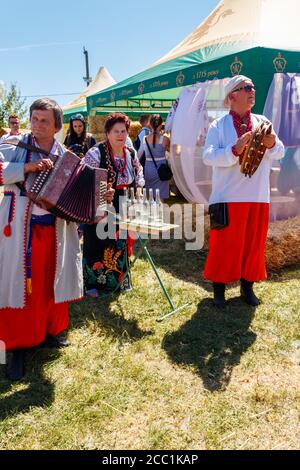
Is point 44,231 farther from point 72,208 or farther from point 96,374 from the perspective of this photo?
point 96,374

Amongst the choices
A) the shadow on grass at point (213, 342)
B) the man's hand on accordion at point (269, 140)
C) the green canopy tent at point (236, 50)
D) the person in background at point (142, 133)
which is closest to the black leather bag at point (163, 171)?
the person in background at point (142, 133)

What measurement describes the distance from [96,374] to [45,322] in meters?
0.51

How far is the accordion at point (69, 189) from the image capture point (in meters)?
2.39

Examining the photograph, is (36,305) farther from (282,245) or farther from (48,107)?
(282,245)

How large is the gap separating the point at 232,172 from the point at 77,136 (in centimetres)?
262

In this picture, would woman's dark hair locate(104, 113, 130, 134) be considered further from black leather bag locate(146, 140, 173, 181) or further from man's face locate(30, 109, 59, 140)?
black leather bag locate(146, 140, 173, 181)

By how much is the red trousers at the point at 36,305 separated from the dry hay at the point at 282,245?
2.75m

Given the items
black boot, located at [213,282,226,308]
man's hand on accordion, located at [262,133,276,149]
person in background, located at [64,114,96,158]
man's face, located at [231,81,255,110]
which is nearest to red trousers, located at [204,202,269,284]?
black boot, located at [213,282,226,308]

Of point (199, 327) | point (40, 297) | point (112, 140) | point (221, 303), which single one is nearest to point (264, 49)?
point (112, 140)

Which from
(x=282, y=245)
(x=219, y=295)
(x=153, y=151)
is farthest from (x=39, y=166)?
(x=153, y=151)

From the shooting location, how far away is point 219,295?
3.77 metres

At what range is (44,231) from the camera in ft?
8.70

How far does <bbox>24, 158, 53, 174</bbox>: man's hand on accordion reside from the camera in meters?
2.38

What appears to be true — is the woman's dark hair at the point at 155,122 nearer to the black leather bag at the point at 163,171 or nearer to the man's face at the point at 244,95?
the black leather bag at the point at 163,171
